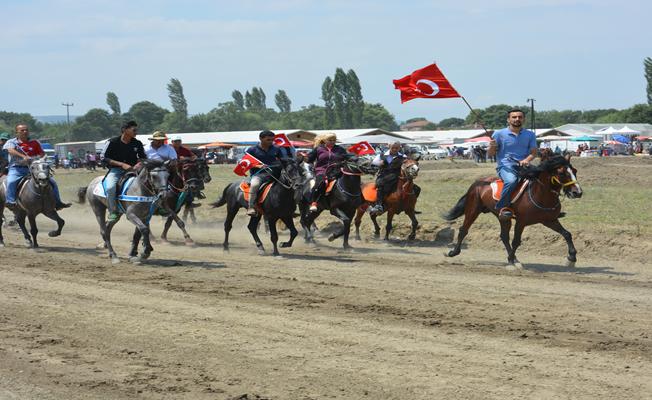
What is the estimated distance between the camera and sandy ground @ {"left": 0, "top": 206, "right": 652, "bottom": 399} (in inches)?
313

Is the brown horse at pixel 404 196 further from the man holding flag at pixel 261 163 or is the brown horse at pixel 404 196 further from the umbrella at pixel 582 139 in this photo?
the umbrella at pixel 582 139

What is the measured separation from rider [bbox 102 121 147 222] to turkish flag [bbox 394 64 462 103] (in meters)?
5.49

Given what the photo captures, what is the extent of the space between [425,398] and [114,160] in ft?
36.2

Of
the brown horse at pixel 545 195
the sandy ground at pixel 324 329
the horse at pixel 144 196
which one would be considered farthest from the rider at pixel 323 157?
the brown horse at pixel 545 195

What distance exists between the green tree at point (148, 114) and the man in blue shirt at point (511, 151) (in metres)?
176

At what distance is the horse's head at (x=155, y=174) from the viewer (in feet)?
53.5

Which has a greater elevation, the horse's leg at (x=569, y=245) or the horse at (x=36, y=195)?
the horse at (x=36, y=195)

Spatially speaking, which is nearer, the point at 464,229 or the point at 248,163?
the point at 464,229

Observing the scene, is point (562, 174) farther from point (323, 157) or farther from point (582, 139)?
point (582, 139)

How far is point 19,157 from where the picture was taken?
1959 cm

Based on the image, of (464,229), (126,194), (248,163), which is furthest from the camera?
(248,163)

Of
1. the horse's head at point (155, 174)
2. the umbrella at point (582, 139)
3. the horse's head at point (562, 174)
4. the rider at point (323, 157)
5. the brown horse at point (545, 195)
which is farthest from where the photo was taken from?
the umbrella at point (582, 139)

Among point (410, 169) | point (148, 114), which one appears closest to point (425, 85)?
point (410, 169)

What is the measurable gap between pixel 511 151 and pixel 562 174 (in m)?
1.06
